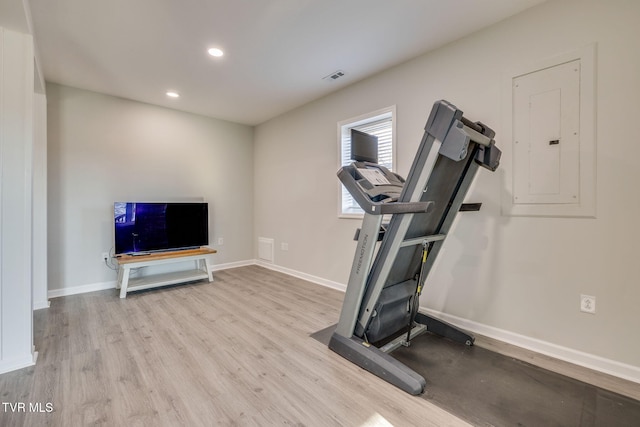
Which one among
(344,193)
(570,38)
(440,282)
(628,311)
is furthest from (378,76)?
(628,311)

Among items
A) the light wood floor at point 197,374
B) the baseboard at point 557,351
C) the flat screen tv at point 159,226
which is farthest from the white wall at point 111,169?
the baseboard at point 557,351

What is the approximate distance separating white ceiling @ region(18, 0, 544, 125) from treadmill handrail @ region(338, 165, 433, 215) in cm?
137

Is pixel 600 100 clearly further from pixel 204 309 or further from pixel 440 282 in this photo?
pixel 204 309

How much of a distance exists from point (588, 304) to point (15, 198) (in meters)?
4.07

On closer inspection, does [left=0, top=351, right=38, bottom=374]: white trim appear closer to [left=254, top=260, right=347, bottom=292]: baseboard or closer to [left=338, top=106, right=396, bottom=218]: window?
[left=254, top=260, right=347, bottom=292]: baseboard

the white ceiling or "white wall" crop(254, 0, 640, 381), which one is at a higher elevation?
the white ceiling

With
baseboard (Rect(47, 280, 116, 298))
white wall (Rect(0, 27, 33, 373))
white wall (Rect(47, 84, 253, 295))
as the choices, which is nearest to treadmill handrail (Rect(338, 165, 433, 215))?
white wall (Rect(0, 27, 33, 373))

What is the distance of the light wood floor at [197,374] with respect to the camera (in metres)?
1.50

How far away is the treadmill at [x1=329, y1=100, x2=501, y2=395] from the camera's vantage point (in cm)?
167

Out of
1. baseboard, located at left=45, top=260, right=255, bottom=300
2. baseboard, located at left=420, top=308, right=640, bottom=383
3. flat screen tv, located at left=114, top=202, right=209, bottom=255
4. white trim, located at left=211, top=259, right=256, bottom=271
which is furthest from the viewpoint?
white trim, located at left=211, top=259, right=256, bottom=271

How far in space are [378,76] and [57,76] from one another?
374cm

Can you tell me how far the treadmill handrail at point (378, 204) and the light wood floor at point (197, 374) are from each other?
1.10 meters

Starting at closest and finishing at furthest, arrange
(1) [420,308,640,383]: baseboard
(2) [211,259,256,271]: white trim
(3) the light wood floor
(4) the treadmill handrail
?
(3) the light wood floor < (4) the treadmill handrail < (1) [420,308,640,383]: baseboard < (2) [211,259,256,271]: white trim

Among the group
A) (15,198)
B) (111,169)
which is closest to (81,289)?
(111,169)
